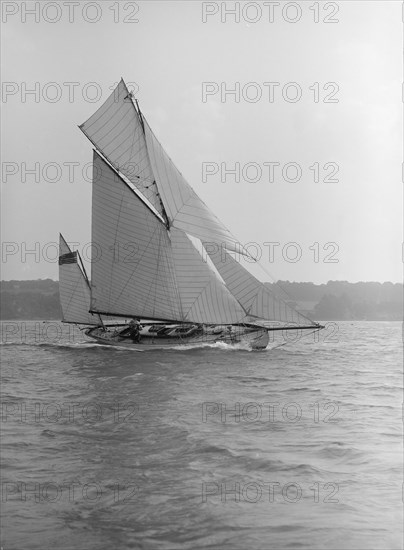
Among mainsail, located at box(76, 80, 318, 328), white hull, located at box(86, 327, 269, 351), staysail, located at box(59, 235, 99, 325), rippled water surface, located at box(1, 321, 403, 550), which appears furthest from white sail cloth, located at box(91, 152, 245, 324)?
rippled water surface, located at box(1, 321, 403, 550)

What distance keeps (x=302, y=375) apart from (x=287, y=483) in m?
18.0

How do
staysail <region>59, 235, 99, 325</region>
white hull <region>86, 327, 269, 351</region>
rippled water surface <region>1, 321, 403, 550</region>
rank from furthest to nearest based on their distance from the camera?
staysail <region>59, 235, 99, 325</region> < white hull <region>86, 327, 269, 351</region> < rippled water surface <region>1, 321, 403, 550</region>

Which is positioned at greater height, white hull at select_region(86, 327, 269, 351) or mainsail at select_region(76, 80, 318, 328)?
mainsail at select_region(76, 80, 318, 328)

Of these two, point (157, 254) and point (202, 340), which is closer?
point (157, 254)

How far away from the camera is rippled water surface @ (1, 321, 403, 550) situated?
8047 mm

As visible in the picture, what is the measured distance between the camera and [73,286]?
47375 mm

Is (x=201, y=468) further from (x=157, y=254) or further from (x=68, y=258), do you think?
(x=68, y=258)

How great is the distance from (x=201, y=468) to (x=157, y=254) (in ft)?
97.1

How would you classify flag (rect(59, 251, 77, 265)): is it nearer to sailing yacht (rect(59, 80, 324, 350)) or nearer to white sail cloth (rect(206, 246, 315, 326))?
sailing yacht (rect(59, 80, 324, 350))

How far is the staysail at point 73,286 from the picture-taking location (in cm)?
4688

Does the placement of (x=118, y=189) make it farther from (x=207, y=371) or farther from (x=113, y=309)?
(x=207, y=371)

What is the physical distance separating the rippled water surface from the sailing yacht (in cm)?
1750

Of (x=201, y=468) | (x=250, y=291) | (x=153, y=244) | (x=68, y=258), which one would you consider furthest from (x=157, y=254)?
(x=201, y=468)

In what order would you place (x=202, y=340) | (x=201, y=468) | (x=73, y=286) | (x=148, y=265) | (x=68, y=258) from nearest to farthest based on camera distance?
(x=201, y=468) < (x=148, y=265) < (x=202, y=340) < (x=68, y=258) < (x=73, y=286)
